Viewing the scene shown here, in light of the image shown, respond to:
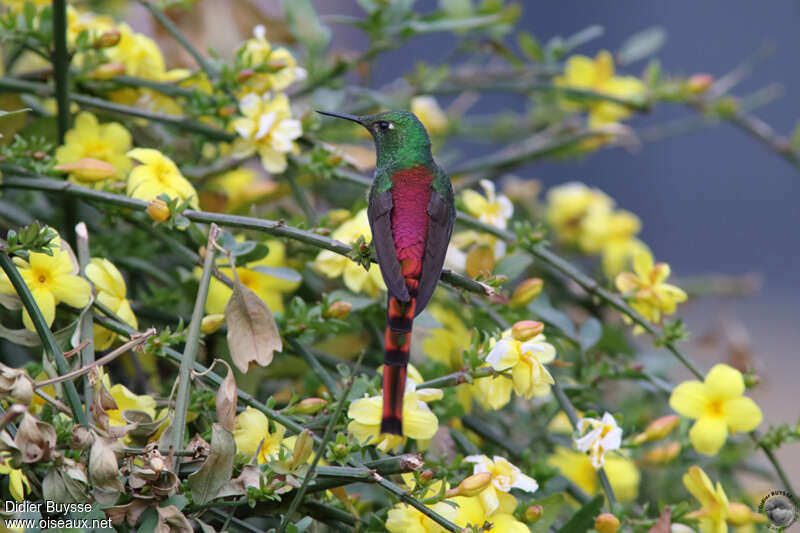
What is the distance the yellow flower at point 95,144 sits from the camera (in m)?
0.82

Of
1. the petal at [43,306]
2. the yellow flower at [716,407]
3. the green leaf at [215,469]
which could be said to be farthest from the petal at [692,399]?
the petal at [43,306]

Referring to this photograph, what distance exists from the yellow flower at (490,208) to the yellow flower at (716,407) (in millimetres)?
241

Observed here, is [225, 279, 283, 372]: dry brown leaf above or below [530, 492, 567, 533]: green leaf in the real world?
above

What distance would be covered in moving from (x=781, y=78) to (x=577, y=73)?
1633 mm

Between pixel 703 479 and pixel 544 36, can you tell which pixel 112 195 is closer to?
pixel 703 479

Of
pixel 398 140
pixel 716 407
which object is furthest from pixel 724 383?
pixel 398 140

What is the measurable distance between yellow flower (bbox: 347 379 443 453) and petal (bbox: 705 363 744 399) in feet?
0.94

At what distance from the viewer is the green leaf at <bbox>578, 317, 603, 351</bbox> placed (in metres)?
0.88

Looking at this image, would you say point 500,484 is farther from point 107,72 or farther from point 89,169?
point 107,72

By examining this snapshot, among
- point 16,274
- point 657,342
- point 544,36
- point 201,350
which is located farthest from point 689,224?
point 16,274

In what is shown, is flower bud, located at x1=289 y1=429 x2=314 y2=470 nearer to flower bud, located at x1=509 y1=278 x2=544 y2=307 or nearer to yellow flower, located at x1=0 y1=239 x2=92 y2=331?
yellow flower, located at x1=0 y1=239 x2=92 y2=331

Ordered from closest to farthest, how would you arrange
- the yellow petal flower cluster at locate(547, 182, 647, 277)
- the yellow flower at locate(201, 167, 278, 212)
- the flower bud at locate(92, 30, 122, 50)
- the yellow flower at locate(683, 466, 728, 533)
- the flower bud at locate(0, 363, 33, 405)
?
the flower bud at locate(0, 363, 33, 405) → the yellow flower at locate(683, 466, 728, 533) → the flower bud at locate(92, 30, 122, 50) → the yellow flower at locate(201, 167, 278, 212) → the yellow petal flower cluster at locate(547, 182, 647, 277)

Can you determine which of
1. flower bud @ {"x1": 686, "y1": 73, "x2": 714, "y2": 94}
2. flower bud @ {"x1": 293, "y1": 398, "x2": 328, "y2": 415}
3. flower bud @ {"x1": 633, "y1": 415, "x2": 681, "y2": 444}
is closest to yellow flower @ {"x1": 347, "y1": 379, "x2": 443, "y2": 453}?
flower bud @ {"x1": 293, "y1": 398, "x2": 328, "y2": 415}

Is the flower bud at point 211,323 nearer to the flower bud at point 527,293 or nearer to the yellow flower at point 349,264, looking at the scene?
the yellow flower at point 349,264
